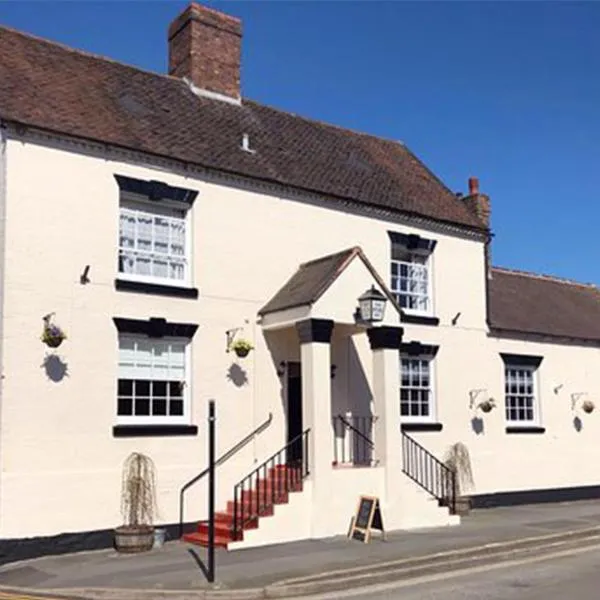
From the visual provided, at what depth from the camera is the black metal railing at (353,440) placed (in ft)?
56.7

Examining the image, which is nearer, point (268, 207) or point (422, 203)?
point (268, 207)

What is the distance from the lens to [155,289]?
15047 millimetres

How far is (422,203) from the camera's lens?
790 inches

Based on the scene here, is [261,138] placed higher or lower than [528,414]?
higher

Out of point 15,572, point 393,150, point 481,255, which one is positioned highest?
point 393,150

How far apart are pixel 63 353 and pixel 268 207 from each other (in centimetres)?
525

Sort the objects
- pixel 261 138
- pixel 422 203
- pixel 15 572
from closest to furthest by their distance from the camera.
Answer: pixel 15 572
pixel 261 138
pixel 422 203

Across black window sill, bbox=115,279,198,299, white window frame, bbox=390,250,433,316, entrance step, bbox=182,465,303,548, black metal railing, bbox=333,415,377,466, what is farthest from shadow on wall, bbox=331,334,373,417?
black window sill, bbox=115,279,198,299

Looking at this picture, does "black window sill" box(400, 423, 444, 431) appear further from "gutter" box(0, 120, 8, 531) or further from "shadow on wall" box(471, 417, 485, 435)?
"gutter" box(0, 120, 8, 531)

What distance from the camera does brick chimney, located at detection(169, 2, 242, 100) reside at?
18.8 meters

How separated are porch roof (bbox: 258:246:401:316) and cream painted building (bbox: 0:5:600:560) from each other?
7 cm

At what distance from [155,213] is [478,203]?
10241mm

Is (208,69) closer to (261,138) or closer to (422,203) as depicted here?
(261,138)

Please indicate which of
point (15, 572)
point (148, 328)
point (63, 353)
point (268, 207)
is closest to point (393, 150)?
point (268, 207)
